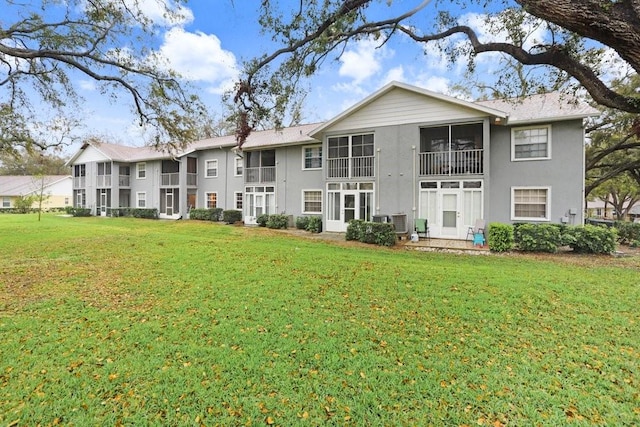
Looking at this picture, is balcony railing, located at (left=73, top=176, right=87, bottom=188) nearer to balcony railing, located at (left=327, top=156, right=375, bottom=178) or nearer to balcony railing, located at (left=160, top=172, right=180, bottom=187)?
balcony railing, located at (left=160, top=172, right=180, bottom=187)

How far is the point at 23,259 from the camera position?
359 inches

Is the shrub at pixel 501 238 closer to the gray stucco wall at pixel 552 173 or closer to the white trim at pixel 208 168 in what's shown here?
the gray stucco wall at pixel 552 173

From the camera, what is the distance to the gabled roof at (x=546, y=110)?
12034 mm

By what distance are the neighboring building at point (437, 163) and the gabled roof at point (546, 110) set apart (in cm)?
4

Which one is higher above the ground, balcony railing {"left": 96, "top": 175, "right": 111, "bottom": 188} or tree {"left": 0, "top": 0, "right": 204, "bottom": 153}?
tree {"left": 0, "top": 0, "right": 204, "bottom": 153}

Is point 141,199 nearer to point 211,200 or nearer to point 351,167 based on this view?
point 211,200

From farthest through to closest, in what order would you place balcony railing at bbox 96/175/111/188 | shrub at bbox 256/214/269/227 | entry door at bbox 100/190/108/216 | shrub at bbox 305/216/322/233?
entry door at bbox 100/190/108/216 → balcony railing at bbox 96/175/111/188 → shrub at bbox 256/214/269/227 → shrub at bbox 305/216/322/233

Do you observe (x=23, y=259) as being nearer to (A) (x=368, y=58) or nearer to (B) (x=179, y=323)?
(B) (x=179, y=323)

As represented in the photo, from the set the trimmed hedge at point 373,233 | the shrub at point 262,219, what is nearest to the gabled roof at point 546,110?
the trimmed hedge at point 373,233

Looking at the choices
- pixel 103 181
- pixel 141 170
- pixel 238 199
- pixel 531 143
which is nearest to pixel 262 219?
pixel 238 199

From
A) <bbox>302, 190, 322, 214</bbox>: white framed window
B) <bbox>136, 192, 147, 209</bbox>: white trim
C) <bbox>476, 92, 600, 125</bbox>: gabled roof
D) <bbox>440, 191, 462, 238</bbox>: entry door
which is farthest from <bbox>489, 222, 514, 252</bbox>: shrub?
<bbox>136, 192, 147, 209</bbox>: white trim

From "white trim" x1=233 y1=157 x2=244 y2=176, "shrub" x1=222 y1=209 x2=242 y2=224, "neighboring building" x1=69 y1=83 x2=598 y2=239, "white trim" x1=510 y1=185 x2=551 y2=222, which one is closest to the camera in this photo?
"neighboring building" x1=69 y1=83 x2=598 y2=239

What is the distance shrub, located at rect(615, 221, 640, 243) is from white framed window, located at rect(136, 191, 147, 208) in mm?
32696

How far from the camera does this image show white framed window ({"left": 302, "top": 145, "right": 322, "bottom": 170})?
18.5 meters
